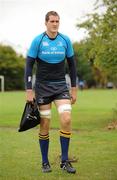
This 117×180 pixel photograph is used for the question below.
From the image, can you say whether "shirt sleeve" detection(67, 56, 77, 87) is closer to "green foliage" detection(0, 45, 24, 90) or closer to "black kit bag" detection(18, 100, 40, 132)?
"black kit bag" detection(18, 100, 40, 132)

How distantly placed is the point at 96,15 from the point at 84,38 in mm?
1053

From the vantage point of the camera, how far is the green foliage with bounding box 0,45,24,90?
93.5m

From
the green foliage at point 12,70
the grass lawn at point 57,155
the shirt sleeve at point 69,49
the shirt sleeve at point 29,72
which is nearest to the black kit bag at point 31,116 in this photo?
the shirt sleeve at point 29,72

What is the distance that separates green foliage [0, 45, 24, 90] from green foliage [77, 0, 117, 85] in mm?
74313

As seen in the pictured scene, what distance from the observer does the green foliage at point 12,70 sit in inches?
3681

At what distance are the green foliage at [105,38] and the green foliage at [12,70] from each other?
2926 inches

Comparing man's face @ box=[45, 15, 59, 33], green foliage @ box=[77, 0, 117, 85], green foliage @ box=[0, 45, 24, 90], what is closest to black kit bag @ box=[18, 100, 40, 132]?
man's face @ box=[45, 15, 59, 33]

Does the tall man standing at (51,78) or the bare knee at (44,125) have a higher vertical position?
the tall man standing at (51,78)

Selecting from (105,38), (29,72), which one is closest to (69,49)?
(29,72)

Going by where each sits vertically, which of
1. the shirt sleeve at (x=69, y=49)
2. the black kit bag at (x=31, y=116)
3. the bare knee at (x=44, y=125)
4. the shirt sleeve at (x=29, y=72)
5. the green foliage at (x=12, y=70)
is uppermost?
the shirt sleeve at (x=69, y=49)

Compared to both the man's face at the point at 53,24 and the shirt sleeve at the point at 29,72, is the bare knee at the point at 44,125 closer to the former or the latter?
the shirt sleeve at the point at 29,72

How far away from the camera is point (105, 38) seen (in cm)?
1819

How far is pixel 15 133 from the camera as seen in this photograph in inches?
616

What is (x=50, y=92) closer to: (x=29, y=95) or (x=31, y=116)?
(x=29, y=95)
